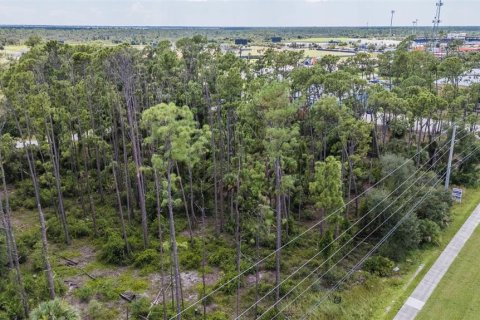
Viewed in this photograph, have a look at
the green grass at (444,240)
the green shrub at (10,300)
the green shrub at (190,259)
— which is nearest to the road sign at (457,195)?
the green grass at (444,240)

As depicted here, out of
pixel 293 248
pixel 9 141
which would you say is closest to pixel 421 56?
pixel 293 248

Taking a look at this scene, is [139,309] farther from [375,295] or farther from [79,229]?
[375,295]

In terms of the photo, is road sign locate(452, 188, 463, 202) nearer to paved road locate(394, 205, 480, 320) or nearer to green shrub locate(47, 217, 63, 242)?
paved road locate(394, 205, 480, 320)

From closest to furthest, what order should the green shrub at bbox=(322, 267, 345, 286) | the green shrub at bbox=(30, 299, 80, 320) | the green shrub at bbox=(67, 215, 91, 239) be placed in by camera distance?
the green shrub at bbox=(30, 299, 80, 320), the green shrub at bbox=(322, 267, 345, 286), the green shrub at bbox=(67, 215, 91, 239)

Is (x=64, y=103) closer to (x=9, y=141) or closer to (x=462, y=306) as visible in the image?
(x=9, y=141)

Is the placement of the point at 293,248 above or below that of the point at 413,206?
below

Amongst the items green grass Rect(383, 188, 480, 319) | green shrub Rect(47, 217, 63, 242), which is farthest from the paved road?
green shrub Rect(47, 217, 63, 242)

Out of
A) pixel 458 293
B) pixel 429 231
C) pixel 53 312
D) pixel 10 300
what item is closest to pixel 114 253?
pixel 10 300

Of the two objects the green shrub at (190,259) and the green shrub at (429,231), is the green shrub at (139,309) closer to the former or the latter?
the green shrub at (190,259)
